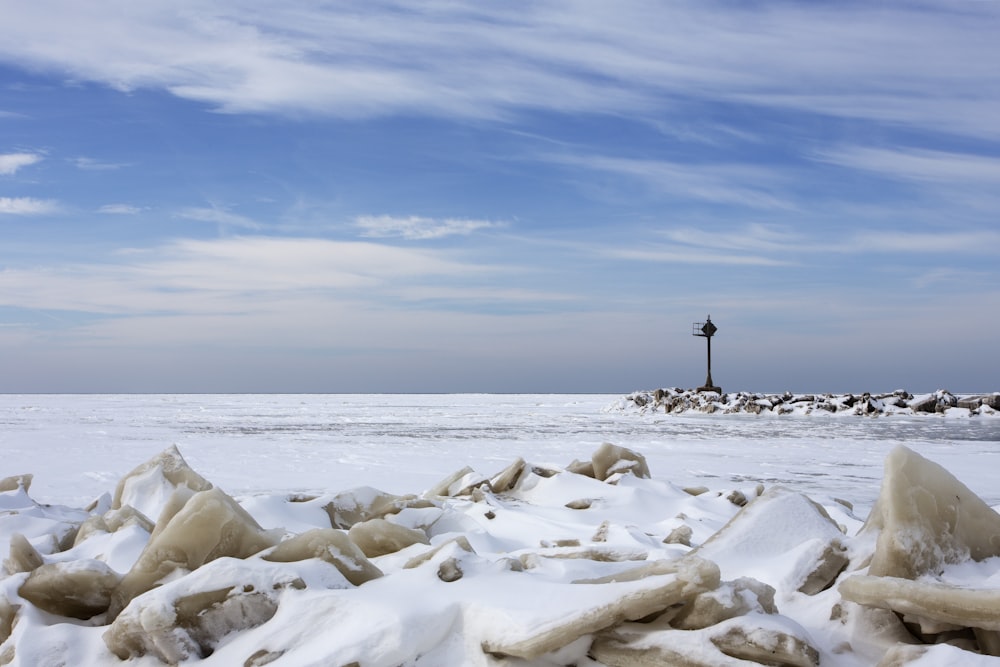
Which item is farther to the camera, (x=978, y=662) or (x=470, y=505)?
(x=470, y=505)

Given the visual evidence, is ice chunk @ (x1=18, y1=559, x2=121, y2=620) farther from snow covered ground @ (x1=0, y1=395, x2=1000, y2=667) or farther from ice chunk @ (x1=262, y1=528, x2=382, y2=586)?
ice chunk @ (x1=262, y1=528, x2=382, y2=586)

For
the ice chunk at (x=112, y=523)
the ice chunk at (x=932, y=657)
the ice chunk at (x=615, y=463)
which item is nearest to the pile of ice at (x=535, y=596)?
the ice chunk at (x=932, y=657)

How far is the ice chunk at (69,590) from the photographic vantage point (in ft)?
9.37

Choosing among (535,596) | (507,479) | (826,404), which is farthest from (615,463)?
(826,404)

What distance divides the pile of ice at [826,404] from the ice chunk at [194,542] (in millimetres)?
22610

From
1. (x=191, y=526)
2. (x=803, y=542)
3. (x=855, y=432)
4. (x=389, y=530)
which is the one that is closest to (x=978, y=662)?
(x=803, y=542)

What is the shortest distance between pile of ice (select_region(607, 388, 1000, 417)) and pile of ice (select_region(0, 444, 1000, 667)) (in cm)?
2187

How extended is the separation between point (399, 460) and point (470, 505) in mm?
4496

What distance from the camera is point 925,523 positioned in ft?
8.68

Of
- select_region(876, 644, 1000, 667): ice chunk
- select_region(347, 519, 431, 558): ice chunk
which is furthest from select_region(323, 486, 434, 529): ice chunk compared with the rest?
select_region(876, 644, 1000, 667): ice chunk

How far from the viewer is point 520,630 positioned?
234cm

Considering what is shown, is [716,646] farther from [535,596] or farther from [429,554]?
[429,554]

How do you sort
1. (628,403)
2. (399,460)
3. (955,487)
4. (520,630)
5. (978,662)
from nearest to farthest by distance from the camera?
(978,662) < (520,630) < (955,487) < (399,460) < (628,403)

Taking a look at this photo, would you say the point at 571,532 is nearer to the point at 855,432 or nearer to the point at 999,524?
the point at 999,524
